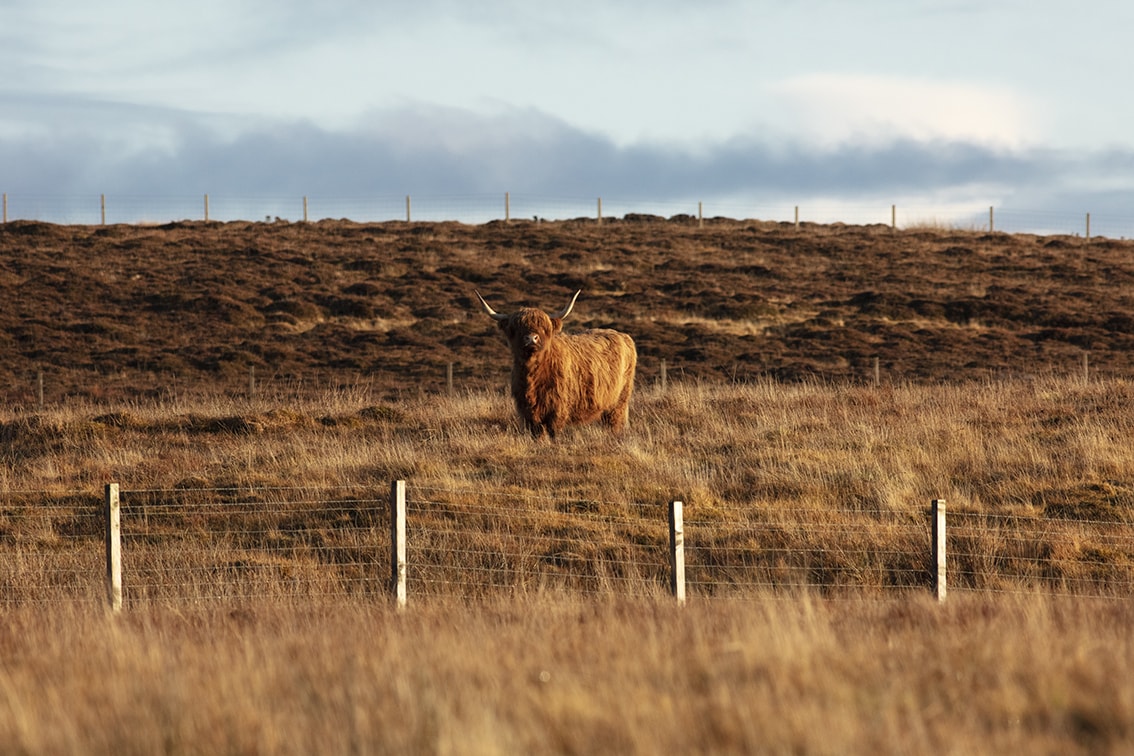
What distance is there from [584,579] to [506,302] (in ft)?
95.3

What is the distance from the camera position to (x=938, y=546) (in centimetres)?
913

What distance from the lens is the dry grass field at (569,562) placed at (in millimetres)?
4746

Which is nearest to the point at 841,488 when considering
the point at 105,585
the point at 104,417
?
the point at 105,585

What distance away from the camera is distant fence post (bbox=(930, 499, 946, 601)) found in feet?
29.7

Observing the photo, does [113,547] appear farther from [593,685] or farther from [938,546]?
[938,546]

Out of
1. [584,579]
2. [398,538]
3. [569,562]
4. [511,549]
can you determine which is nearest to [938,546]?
[584,579]

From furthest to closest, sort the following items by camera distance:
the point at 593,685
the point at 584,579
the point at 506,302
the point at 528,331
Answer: the point at 506,302 < the point at 528,331 < the point at 584,579 < the point at 593,685

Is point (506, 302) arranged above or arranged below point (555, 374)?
above

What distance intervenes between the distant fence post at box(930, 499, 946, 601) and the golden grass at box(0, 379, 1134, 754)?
36cm

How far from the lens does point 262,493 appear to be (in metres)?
12.8

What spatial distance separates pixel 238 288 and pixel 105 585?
3246 centimetres

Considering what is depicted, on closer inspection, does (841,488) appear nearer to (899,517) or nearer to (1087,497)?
(899,517)

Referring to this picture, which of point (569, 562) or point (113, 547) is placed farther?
point (569, 562)

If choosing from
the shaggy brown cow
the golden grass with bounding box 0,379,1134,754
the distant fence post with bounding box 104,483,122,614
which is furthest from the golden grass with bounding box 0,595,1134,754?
the shaggy brown cow
